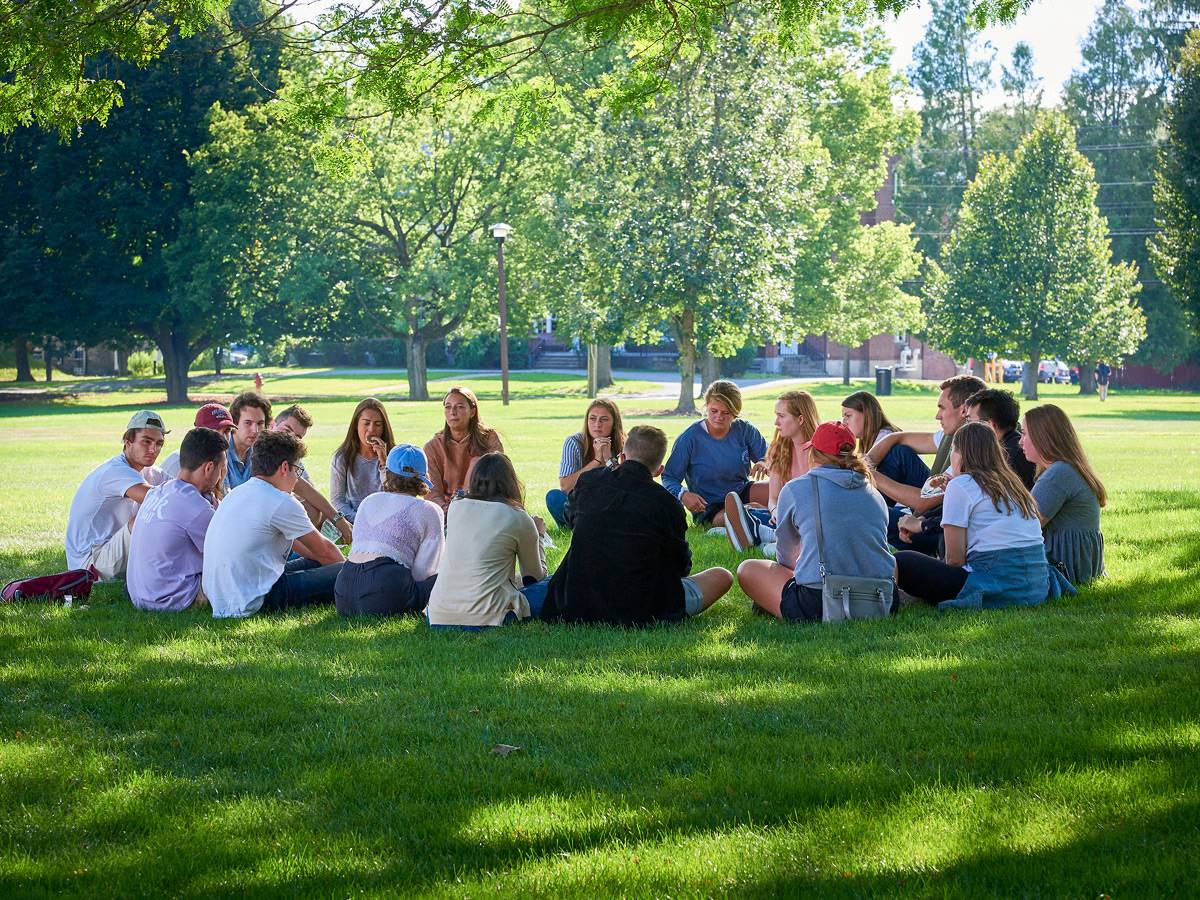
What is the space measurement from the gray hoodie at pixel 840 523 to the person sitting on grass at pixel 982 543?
0.58m

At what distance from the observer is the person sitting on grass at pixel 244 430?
1113 centimetres

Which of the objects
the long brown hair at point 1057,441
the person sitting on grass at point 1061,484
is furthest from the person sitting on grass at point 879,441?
the long brown hair at point 1057,441

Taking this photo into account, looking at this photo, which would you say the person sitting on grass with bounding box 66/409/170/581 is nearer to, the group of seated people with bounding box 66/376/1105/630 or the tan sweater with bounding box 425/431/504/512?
the group of seated people with bounding box 66/376/1105/630

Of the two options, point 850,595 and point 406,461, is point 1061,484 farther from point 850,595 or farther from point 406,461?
point 406,461

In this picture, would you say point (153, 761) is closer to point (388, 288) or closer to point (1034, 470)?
point (1034, 470)

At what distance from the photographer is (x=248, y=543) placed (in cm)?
880

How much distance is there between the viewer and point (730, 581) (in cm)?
895

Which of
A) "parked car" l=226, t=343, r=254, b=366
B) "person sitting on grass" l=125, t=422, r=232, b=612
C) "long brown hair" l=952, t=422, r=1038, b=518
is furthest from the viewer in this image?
"parked car" l=226, t=343, r=254, b=366

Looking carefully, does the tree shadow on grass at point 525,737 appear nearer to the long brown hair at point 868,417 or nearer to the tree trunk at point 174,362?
the long brown hair at point 868,417

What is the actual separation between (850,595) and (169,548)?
187 inches

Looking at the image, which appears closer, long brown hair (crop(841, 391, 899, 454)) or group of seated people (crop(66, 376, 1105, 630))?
group of seated people (crop(66, 376, 1105, 630))

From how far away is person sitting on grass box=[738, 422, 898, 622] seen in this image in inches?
318

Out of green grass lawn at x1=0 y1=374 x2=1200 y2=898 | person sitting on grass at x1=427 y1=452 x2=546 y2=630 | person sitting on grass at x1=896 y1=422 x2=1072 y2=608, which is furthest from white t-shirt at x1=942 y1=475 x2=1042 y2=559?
person sitting on grass at x1=427 y1=452 x2=546 y2=630

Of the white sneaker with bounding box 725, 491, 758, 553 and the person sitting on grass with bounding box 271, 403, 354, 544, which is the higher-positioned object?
the person sitting on grass with bounding box 271, 403, 354, 544
